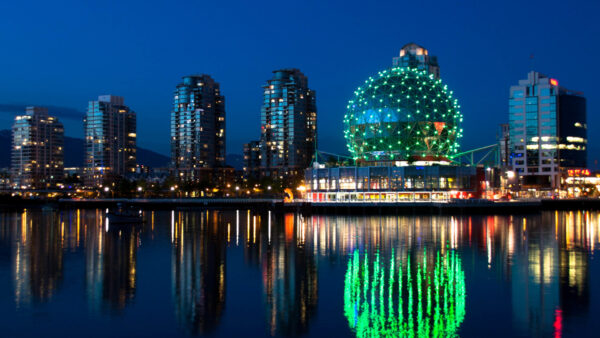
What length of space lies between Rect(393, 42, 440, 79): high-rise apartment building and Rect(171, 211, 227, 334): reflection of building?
149396mm

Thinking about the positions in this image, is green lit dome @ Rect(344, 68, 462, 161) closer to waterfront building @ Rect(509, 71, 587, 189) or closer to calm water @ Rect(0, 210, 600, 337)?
calm water @ Rect(0, 210, 600, 337)

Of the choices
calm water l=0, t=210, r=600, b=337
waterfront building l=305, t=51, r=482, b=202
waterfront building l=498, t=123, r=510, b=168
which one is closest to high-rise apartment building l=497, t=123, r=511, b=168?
waterfront building l=498, t=123, r=510, b=168

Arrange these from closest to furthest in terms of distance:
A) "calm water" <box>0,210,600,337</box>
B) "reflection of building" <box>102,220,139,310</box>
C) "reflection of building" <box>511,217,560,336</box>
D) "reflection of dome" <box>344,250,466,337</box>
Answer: "reflection of dome" <box>344,250,466,337</box> → "calm water" <box>0,210,600,337</box> → "reflection of building" <box>511,217,560,336</box> → "reflection of building" <box>102,220,139,310</box>

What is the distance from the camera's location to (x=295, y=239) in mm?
46844

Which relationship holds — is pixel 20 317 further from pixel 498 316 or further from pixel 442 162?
pixel 442 162

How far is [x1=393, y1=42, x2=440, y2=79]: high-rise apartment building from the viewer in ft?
622

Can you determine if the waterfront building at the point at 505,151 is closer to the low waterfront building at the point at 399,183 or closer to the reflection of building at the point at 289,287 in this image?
the low waterfront building at the point at 399,183

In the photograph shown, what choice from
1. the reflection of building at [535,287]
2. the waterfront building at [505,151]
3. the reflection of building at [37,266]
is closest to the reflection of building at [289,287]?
the reflection of building at [535,287]

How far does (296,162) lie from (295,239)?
473ft

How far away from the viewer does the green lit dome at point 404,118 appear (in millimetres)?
102062

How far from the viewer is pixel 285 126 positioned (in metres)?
190

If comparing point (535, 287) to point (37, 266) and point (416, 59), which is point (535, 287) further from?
point (416, 59)

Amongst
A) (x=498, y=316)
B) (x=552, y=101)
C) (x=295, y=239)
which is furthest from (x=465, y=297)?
(x=552, y=101)

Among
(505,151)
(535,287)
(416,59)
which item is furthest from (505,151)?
(535,287)
